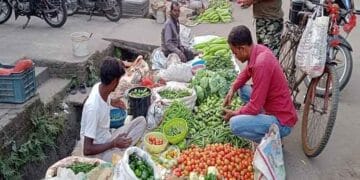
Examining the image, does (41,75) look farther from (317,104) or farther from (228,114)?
(317,104)

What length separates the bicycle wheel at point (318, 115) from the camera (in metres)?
4.28

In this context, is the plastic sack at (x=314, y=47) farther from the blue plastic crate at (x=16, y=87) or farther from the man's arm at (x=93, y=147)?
the blue plastic crate at (x=16, y=87)

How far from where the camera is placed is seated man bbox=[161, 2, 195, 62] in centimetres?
651

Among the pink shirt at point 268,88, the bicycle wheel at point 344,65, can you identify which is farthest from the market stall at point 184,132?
the bicycle wheel at point 344,65

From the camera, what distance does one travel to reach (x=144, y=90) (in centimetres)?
562

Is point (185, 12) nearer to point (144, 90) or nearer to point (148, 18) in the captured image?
point (148, 18)

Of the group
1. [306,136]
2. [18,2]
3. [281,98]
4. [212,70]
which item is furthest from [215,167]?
[18,2]

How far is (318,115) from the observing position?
4.69 m

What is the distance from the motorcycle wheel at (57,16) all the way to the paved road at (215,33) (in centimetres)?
14

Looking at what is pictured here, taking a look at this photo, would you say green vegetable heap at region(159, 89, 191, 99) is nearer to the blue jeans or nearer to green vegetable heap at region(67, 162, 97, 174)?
the blue jeans

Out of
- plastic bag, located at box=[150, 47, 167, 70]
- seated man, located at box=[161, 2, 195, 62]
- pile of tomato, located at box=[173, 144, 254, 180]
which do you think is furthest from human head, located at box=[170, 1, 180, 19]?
pile of tomato, located at box=[173, 144, 254, 180]

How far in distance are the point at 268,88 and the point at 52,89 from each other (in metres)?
3.21

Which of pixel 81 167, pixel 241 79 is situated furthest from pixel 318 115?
pixel 81 167

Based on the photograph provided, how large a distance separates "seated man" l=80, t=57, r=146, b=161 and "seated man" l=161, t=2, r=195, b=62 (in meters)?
2.34
